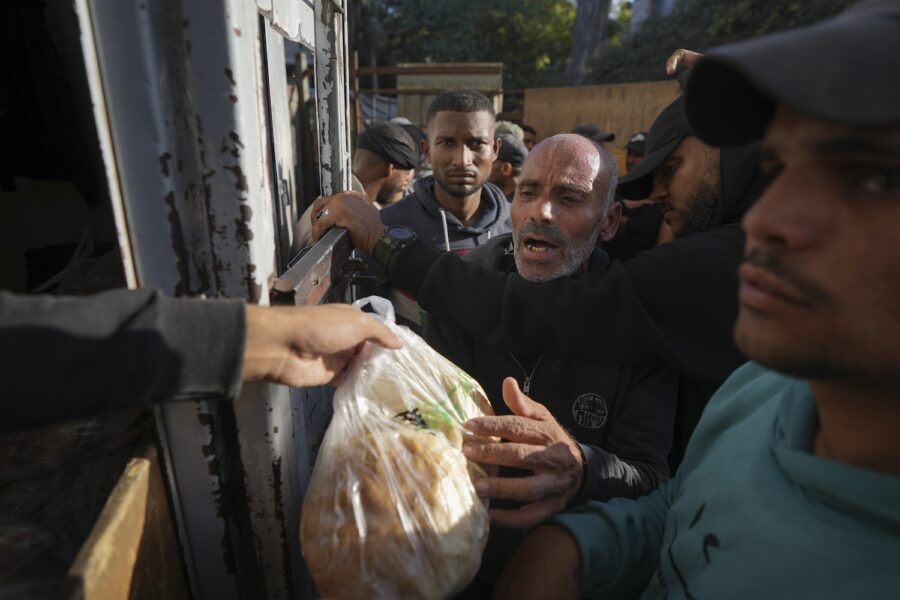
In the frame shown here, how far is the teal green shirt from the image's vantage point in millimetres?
762

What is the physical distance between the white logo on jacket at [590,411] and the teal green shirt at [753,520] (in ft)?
0.98

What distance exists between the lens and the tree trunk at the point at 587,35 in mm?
17562

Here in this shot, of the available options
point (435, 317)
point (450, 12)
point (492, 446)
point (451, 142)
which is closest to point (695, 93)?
point (492, 446)

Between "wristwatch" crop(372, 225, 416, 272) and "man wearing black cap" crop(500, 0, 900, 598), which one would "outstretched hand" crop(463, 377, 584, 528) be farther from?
"wristwatch" crop(372, 225, 416, 272)

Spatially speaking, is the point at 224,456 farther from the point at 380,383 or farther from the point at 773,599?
the point at 773,599

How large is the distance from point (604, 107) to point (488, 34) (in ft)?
36.5

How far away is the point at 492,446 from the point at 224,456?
0.56 meters

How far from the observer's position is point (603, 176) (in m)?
1.98

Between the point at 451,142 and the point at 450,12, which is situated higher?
the point at 450,12

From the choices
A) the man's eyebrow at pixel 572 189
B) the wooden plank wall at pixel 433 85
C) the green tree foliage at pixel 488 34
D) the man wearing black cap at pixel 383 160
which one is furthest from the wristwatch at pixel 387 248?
the green tree foliage at pixel 488 34

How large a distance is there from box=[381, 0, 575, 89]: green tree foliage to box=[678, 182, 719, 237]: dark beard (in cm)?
1885

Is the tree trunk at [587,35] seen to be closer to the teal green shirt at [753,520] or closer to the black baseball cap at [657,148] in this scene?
the black baseball cap at [657,148]

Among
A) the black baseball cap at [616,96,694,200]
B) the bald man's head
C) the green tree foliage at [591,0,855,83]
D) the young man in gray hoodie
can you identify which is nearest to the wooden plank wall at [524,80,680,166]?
the green tree foliage at [591,0,855,83]

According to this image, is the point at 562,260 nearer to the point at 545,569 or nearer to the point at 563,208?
the point at 563,208
